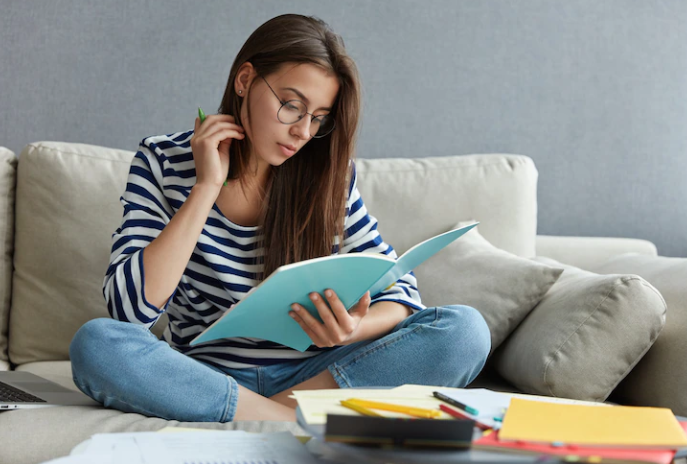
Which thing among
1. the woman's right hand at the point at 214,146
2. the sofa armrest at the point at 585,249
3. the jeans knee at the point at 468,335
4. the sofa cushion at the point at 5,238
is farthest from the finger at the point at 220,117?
the sofa armrest at the point at 585,249

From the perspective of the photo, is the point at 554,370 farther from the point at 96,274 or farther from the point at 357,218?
the point at 96,274

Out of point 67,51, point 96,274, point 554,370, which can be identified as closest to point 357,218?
point 554,370

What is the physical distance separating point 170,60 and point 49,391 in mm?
1219

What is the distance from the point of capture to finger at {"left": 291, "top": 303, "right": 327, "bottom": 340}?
3.56 ft

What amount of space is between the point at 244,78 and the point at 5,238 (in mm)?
782

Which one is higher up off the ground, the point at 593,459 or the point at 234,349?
the point at 593,459

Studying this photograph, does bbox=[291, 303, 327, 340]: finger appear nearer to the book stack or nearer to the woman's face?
the woman's face

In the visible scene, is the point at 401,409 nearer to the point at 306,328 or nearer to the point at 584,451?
the point at 584,451

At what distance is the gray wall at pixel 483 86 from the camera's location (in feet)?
7.00

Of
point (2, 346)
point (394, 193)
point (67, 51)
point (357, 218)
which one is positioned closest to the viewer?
point (357, 218)

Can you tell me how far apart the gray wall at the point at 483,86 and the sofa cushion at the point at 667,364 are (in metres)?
0.86

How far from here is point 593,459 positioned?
1.81 ft

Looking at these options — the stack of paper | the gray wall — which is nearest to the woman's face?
the stack of paper

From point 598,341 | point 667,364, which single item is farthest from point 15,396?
point 667,364
